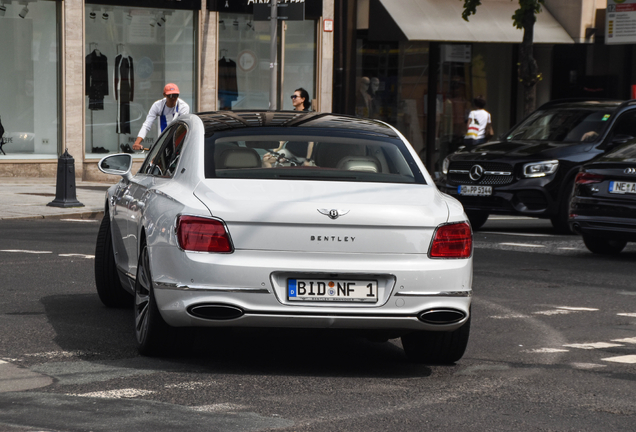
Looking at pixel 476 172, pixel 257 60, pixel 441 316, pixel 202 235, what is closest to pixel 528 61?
pixel 257 60

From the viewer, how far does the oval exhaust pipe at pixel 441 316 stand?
5918 millimetres

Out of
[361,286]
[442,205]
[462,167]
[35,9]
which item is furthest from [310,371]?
[35,9]

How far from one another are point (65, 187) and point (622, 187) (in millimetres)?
8277

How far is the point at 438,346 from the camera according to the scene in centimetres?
640

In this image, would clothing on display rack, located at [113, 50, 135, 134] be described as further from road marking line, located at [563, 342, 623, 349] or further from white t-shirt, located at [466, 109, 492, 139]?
road marking line, located at [563, 342, 623, 349]

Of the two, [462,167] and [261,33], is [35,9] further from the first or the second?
[462,167]

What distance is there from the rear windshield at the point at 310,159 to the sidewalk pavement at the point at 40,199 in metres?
9.24

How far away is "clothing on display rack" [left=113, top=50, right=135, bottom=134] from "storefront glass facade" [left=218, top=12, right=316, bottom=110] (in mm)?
2019

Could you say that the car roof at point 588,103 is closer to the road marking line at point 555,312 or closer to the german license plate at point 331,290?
the road marking line at point 555,312

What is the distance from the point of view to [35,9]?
72.1 feet

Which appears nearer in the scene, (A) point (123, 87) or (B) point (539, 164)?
(B) point (539, 164)

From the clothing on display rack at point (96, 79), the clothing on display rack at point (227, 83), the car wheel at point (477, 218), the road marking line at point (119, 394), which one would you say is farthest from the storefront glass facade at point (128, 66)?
the road marking line at point (119, 394)

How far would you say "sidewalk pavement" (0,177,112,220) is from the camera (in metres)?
15.7

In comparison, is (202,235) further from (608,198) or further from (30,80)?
(30,80)
